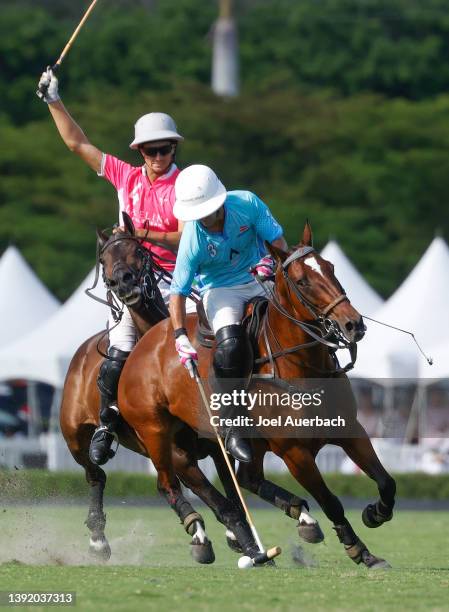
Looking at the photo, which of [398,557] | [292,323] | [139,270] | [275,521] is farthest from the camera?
[275,521]

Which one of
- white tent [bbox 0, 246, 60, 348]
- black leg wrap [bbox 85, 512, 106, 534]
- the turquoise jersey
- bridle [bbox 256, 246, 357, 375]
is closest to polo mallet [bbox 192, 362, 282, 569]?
bridle [bbox 256, 246, 357, 375]

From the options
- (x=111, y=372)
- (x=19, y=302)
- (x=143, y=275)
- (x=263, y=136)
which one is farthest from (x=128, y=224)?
(x=263, y=136)

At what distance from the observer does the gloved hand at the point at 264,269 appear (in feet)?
32.2

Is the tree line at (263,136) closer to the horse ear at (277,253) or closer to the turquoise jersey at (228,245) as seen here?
the turquoise jersey at (228,245)

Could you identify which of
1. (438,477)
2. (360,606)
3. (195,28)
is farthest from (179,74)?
(360,606)

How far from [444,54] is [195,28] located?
10658 mm

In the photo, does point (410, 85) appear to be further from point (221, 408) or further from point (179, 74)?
point (221, 408)

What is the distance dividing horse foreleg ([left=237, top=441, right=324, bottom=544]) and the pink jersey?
1.70 m

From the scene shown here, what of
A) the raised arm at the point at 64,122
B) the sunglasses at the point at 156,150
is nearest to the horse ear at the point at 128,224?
the sunglasses at the point at 156,150

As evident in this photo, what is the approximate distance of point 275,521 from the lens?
16828 millimetres

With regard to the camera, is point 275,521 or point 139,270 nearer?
point 139,270

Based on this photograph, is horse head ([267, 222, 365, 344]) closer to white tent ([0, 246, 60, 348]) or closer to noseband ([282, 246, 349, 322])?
noseband ([282, 246, 349, 322])

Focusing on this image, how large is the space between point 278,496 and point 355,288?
15.1 metres

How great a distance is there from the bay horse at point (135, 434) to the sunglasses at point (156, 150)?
19.8 inches
